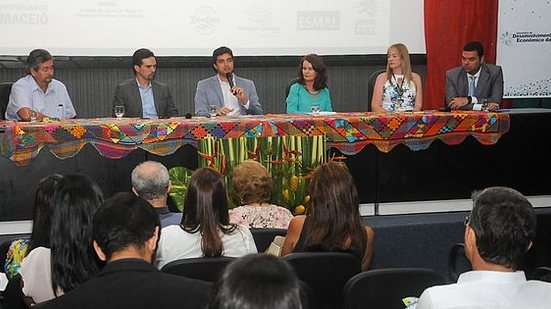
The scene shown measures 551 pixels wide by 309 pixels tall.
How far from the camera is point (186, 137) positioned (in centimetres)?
433

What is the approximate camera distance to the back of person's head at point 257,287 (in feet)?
3.46

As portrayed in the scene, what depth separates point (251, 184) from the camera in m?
3.30

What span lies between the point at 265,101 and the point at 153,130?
9.33 ft

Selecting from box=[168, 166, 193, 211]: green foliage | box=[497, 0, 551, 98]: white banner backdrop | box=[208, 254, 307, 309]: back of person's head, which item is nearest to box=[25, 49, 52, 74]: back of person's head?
box=[168, 166, 193, 211]: green foliage

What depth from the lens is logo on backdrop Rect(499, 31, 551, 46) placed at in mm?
7059

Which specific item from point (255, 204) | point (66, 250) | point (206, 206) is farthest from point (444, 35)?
point (66, 250)

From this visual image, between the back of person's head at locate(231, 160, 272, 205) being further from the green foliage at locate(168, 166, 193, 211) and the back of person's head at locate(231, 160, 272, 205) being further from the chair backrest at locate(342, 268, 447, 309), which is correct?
the chair backrest at locate(342, 268, 447, 309)

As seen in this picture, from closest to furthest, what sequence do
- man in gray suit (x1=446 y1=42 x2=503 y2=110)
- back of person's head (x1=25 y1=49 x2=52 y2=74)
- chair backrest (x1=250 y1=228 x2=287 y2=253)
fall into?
chair backrest (x1=250 y1=228 x2=287 y2=253) < back of person's head (x1=25 y1=49 x2=52 y2=74) < man in gray suit (x1=446 y1=42 x2=503 y2=110)

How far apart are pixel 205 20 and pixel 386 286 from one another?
14.9ft

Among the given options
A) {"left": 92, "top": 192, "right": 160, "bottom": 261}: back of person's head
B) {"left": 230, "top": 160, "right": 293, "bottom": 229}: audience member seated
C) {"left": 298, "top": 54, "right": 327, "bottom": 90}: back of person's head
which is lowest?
{"left": 230, "top": 160, "right": 293, "bottom": 229}: audience member seated

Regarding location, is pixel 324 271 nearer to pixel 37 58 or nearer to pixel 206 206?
pixel 206 206

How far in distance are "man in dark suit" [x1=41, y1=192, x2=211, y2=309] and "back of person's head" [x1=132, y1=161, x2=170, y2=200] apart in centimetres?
121

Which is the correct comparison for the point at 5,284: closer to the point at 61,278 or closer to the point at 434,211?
the point at 61,278

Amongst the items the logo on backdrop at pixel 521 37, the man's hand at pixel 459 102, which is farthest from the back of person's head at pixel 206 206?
the logo on backdrop at pixel 521 37
